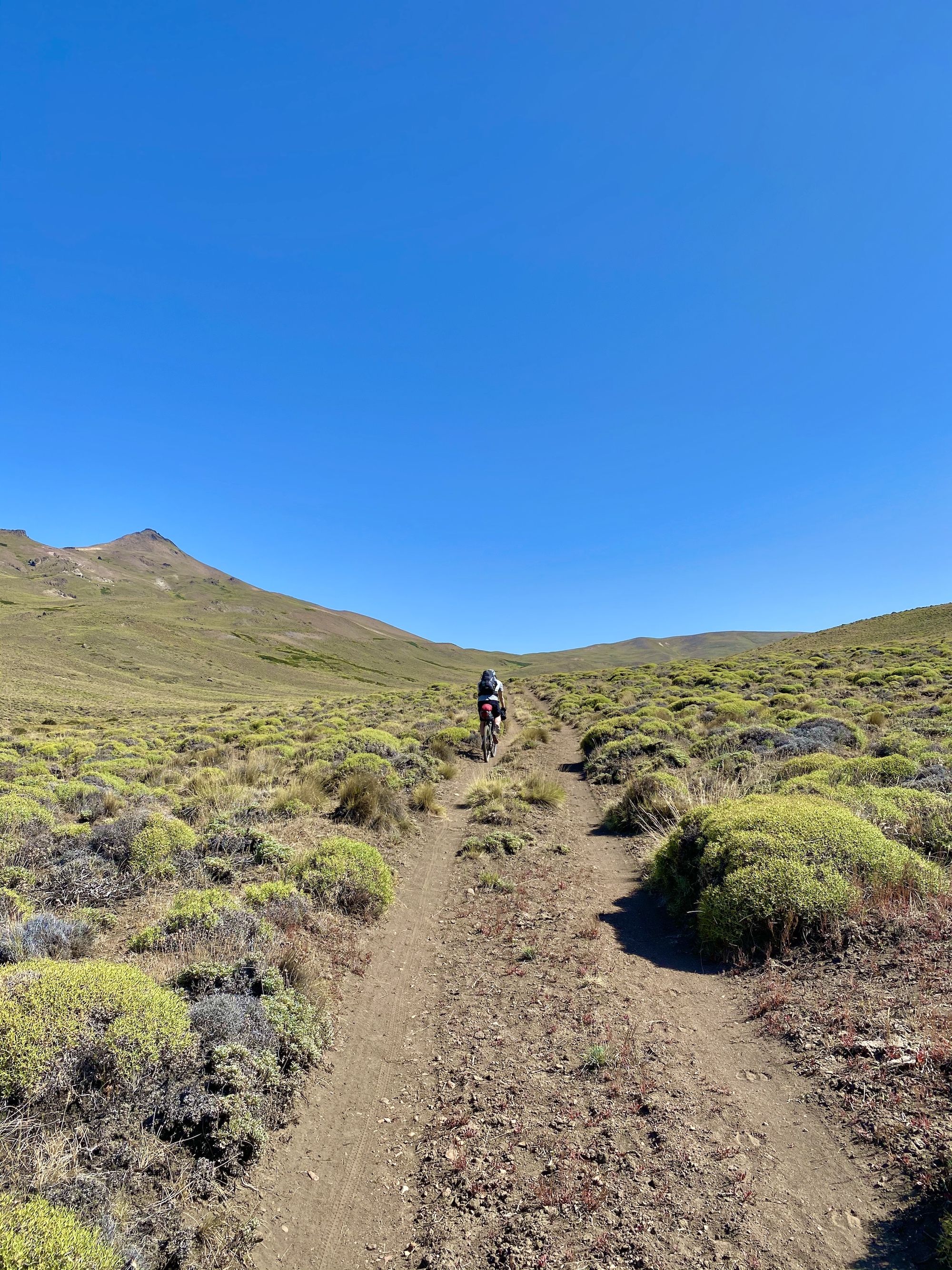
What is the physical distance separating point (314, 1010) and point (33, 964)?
85.7 inches

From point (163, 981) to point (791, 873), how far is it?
5931mm

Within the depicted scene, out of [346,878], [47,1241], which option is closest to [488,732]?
[346,878]

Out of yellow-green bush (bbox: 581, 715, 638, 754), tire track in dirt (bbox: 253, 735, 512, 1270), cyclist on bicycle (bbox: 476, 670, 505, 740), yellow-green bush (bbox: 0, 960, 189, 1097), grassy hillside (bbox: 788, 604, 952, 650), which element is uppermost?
grassy hillside (bbox: 788, 604, 952, 650)

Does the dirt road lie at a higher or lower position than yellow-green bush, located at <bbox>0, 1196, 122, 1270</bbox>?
lower

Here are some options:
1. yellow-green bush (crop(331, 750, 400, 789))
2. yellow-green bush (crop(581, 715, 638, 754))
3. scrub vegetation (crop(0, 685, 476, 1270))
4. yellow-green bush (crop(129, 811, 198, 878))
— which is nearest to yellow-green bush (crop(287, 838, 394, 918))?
scrub vegetation (crop(0, 685, 476, 1270))

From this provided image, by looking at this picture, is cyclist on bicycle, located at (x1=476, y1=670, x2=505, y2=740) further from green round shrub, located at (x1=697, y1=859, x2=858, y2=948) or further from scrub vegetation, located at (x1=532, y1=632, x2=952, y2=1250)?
green round shrub, located at (x1=697, y1=859, x2=858, y2=948)

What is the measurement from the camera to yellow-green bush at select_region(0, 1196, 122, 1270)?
237cm

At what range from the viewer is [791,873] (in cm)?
571

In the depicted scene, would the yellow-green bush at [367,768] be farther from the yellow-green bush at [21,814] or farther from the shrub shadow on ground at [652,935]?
the shrub shadow on ground at [652,935]

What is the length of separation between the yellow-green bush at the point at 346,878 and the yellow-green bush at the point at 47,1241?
14.6 feet

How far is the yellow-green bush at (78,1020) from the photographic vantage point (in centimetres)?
336

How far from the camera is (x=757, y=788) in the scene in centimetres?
905

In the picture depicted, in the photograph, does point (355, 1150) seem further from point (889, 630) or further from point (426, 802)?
point (889, 630)

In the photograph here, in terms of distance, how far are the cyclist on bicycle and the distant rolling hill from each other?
33.9 metres
